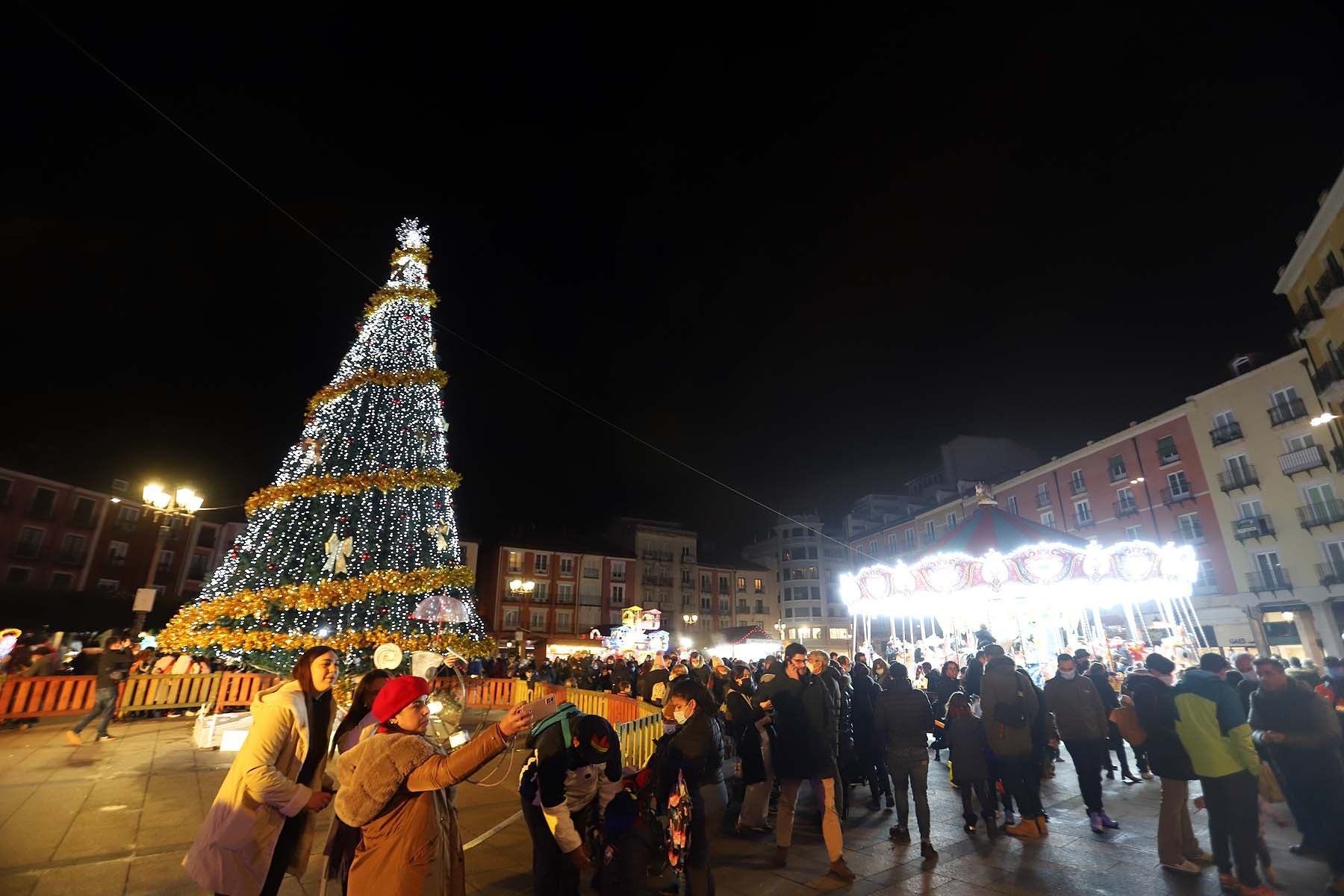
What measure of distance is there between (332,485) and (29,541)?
121 feet

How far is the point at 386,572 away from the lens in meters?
10.3

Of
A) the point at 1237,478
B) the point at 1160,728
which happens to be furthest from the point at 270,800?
the point at 1237,478

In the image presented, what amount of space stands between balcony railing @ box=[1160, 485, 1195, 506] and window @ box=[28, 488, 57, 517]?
5887 cm

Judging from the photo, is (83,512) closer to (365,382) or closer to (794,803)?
(365,382)

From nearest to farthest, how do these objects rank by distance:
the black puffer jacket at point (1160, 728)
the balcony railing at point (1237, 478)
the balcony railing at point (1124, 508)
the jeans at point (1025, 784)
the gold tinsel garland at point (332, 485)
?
the black puffer jacket at point (1160, 728) → the jeans at point (1025, 784) → the gold tinsel garland at point (332, 485) → the balcony railing at point (1237, 478) → the balcony railing at point (1124, 508)

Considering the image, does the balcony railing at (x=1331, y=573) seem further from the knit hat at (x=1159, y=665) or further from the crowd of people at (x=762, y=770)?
the knit hat at (x=1159, y=665)

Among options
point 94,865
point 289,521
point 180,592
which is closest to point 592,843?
point 94,865

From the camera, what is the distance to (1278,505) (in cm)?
2466

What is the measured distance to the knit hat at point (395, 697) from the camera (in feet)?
9.14

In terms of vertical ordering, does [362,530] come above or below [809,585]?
below

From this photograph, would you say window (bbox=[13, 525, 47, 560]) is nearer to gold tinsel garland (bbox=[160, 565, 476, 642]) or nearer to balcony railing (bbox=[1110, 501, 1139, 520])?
gold tinsel garland (bbox=[160, 565, 476, 642])

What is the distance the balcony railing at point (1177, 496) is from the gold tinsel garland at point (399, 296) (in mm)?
32952

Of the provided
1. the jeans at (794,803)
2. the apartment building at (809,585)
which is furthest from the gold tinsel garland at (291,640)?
the apartment building at (809,585)

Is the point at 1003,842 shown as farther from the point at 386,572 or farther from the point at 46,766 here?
the point at 46,766
